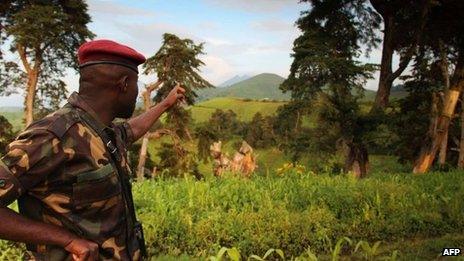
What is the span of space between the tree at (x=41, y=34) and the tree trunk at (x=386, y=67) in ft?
57.5

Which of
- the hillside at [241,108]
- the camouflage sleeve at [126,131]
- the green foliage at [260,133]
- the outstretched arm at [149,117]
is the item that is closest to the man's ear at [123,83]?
the camouflage sleeve at [126,131]

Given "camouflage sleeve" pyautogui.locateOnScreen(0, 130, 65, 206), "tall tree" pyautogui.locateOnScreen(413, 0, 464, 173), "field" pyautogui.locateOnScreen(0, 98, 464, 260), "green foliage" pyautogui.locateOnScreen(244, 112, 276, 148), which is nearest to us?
"camouflage sleeve" pyautogui.locateOnScreen(0, 130, 65, 206)

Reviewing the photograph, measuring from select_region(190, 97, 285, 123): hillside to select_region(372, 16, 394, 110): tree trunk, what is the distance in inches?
3362

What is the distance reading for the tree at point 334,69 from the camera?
17594 millimetres

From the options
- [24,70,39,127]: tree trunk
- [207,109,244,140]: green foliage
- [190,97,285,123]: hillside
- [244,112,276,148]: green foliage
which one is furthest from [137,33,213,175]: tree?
[190,97,285,123]: hillside

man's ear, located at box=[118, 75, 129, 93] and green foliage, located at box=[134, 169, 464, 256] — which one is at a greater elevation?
man's ear, located at box=[118, 75, 129, 93]

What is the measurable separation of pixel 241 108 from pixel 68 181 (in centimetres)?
12281

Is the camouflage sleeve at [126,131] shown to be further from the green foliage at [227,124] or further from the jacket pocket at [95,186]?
the green foliage at [227,124]

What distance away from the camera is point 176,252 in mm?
6832

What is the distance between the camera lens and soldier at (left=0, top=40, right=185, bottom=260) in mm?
2023

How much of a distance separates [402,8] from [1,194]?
1889 centimetres

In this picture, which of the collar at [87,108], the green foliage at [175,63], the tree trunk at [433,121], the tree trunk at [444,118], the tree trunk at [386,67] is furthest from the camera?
the green foliage at [175,63]

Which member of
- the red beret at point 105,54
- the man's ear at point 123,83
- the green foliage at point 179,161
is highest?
the red beret at point 105,54
